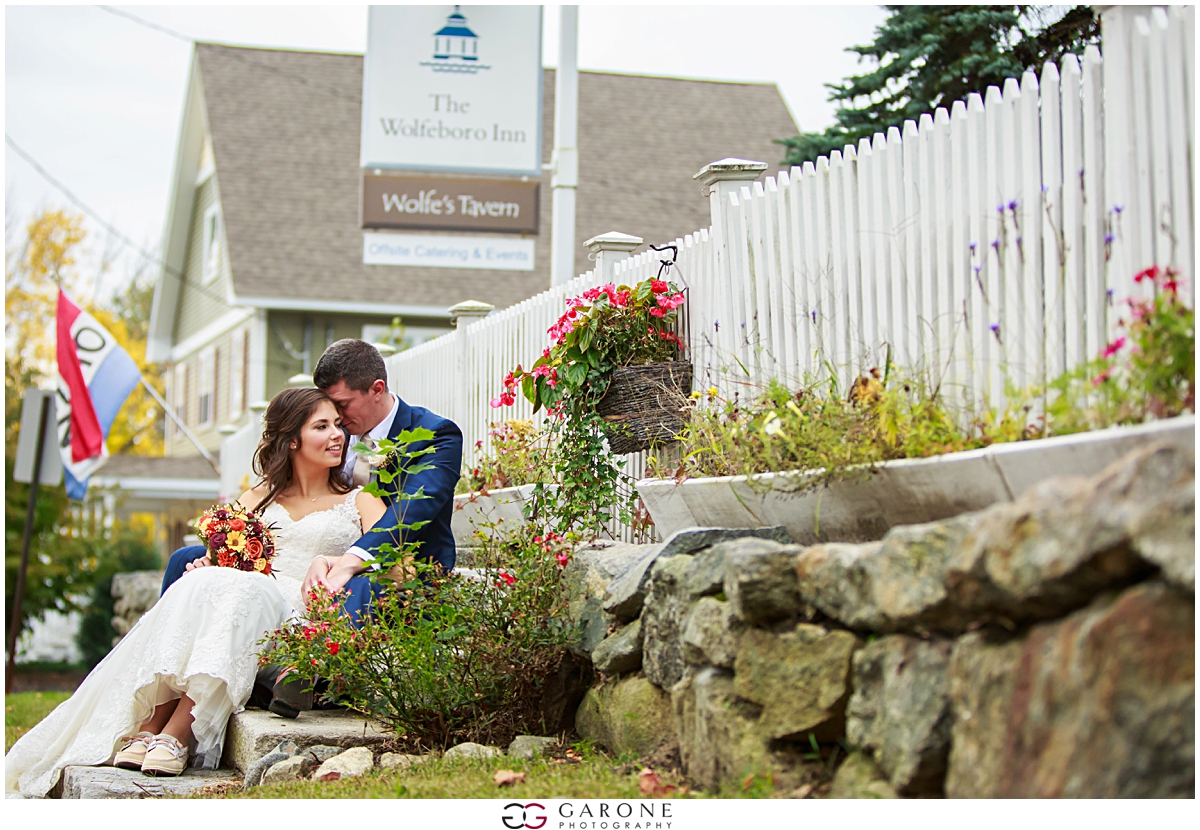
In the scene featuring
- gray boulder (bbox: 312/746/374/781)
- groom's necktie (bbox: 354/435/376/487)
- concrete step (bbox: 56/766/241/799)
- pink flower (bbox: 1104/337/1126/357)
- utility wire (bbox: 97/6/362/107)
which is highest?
utility wire (bbox: 97/6/362/107)

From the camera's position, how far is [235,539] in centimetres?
494

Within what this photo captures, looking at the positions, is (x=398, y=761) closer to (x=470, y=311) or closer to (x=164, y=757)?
(x=164, y=757)

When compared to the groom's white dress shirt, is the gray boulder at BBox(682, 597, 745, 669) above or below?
below

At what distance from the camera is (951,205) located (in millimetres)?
3385

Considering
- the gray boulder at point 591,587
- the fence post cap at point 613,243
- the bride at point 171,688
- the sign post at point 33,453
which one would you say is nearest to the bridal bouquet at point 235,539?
the bride at point 171,688

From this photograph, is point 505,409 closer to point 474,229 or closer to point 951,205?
point 474,229

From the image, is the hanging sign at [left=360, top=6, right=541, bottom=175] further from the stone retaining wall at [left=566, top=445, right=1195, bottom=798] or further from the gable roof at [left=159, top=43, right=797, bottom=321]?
the gable roof at [left=159, top=43, right=797, bottom=321]

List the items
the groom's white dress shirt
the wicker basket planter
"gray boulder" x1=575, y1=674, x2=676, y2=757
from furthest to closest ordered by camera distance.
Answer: the groom's white dress shirt
the wicker basket planter
"gray boulder" x1=575, y1=674, x2=676, y2=757

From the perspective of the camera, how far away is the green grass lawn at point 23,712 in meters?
8.52

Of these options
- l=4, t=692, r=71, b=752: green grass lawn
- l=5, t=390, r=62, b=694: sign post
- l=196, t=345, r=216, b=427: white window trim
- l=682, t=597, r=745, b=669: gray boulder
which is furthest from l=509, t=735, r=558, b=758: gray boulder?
l=196, t=345, r=216, b=427: white window trim

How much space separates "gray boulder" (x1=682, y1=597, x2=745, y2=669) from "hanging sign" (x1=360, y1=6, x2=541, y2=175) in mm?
6040

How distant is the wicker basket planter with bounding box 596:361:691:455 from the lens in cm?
465

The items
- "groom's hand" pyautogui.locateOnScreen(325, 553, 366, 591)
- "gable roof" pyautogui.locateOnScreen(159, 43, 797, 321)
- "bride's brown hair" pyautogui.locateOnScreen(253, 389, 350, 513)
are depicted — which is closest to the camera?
"groom's hand" pyautogui.locateOnScreen(325, 553, 366, 591)

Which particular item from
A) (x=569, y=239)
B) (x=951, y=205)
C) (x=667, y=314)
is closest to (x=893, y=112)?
(x=569, y=239)
